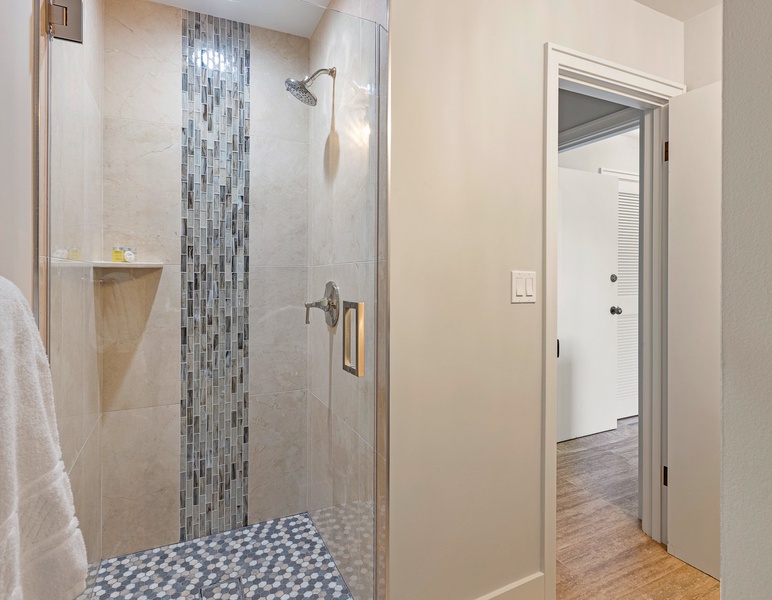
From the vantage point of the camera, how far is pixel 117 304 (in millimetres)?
1478

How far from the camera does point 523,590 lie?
1.63 meters

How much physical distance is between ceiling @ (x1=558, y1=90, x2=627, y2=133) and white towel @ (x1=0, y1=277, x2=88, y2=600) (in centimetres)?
291

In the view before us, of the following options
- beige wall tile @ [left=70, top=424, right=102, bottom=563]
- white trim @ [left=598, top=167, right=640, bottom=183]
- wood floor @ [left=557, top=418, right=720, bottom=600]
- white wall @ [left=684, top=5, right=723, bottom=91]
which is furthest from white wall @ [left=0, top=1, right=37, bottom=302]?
white trim @ [left=598, top=167, right=640, bottom=183]

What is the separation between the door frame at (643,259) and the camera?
1672 millimetres

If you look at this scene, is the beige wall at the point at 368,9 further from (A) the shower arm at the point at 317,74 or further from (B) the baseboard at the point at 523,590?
(B) the baseboard at the point at 523,590

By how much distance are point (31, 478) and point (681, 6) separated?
106 inches

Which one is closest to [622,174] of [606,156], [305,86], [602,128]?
[606,156]

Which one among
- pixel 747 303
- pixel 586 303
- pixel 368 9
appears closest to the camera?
pixel 747 303

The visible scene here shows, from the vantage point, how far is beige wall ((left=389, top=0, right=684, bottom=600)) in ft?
4.59

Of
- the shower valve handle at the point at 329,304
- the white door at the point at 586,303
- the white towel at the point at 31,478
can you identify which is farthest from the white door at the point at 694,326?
the white towel at the point at 31,478

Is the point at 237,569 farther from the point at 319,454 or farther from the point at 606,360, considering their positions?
the point at 606,360

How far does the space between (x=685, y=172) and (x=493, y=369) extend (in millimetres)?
1278

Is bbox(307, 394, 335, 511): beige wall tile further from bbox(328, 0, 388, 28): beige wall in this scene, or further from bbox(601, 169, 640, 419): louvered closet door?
bbox(601, 169, 640, 419): louvered closet door

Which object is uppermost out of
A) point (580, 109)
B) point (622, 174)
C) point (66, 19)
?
point (580, 109)
